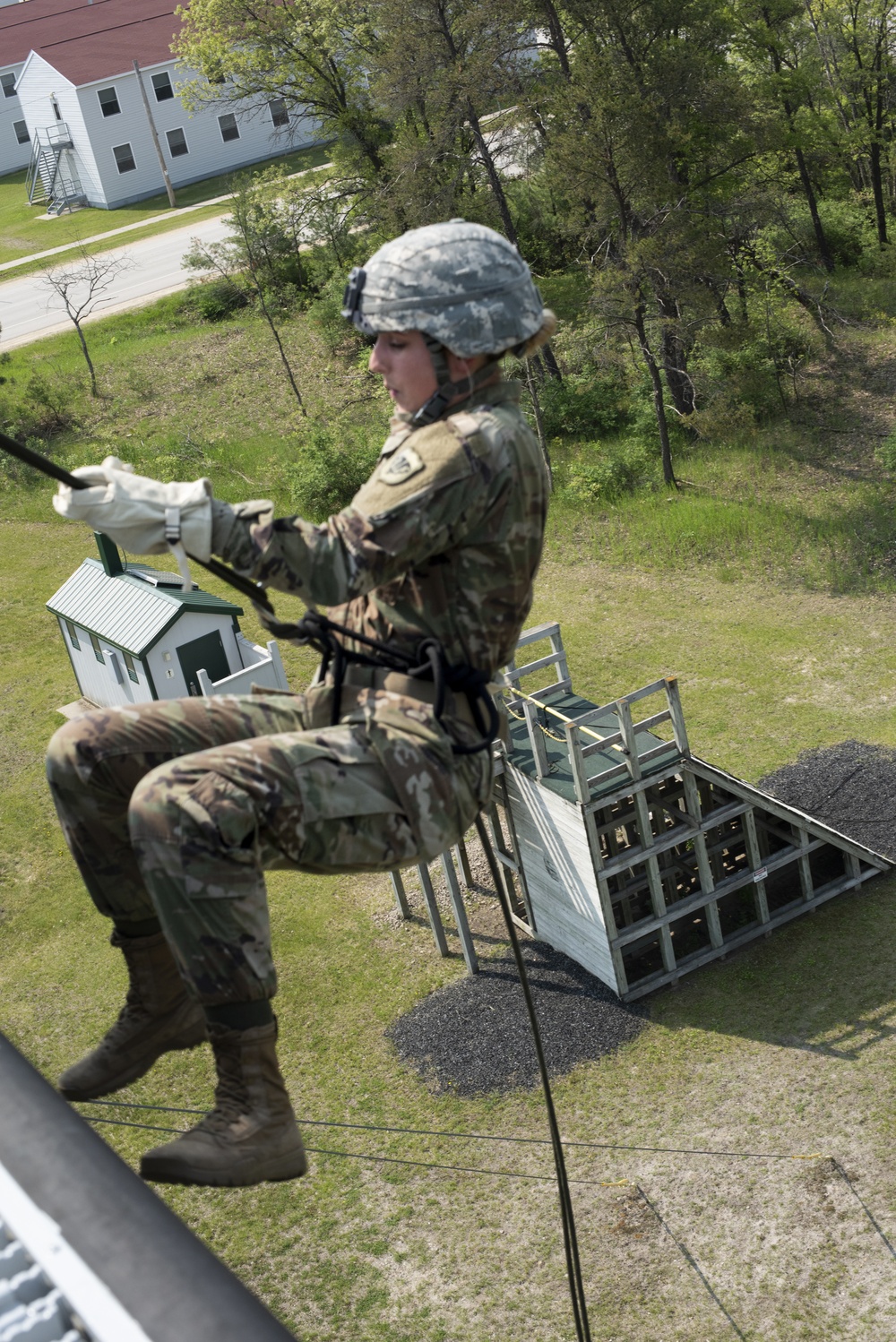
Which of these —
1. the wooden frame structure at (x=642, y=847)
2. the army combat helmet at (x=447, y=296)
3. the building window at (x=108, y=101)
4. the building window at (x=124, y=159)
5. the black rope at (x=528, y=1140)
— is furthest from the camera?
the building window at (x=124, y=159)

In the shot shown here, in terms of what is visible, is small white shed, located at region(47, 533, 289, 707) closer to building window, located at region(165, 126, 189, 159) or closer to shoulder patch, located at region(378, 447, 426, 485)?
shoulder patch, located at region(378, 447, 426, 485)

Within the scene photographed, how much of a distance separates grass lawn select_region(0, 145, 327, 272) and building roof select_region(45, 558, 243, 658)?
2622cm

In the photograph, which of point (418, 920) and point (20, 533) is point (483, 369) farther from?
point (20, 533)

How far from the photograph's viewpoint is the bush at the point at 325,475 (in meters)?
28.0

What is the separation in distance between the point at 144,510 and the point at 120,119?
51217 mm

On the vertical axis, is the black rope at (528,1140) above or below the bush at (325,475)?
below

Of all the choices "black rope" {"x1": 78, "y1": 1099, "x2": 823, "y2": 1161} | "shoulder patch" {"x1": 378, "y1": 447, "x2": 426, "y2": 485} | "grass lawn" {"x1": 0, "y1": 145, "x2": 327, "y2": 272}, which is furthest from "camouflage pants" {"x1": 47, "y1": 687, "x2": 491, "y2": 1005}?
"grass lawn" {"x1": 0, "y1": 145, "x2": 327, "y2": 272}

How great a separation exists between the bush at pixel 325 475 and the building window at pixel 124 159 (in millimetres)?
26040

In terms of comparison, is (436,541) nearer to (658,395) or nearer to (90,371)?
(658,395)

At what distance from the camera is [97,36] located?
169 ft

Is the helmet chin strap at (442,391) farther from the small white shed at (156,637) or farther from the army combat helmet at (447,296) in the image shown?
the small white shed at (156,637)

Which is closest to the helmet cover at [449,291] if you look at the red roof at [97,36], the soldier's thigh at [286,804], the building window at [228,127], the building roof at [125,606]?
the soldier's thigh at [286,804]

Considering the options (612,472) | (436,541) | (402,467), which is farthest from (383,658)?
(612,472)

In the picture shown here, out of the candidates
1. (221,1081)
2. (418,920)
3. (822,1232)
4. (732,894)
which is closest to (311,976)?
(418,920)
